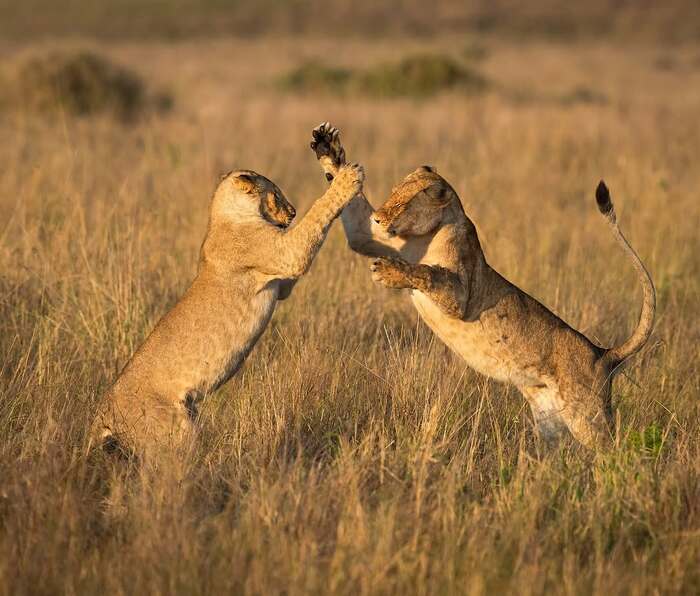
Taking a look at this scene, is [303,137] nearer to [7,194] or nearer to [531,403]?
[7,194]

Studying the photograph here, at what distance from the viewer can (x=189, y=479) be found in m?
4.45

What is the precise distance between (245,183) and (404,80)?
16.5 metres

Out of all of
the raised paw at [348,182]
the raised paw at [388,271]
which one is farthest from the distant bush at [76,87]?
the raised paw at [388,271]

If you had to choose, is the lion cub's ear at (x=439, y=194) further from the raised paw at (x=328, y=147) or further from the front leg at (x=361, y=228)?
the raised paw at (x=328, y=147)

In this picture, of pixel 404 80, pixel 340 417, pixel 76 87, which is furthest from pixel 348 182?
pixel 404 80

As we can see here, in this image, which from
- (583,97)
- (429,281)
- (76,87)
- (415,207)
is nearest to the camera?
(429,281)

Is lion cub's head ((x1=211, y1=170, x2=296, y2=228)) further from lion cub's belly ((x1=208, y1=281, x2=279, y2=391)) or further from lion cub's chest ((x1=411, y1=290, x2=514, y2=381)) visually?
lion cub's chest ((x1=411, y1=290, x2=514, y2=381))

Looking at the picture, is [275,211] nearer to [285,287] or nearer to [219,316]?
[285,287]

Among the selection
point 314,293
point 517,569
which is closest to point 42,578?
point 517,569

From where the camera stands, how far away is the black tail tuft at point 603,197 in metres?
5.10

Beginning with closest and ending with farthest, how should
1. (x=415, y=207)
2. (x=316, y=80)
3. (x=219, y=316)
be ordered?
(x=219, y=316) → (x=415, y=207) → (x=316, y=80)

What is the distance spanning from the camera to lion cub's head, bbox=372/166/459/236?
521 cm

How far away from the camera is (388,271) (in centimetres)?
486

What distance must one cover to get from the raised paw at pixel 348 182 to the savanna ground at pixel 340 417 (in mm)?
1023
